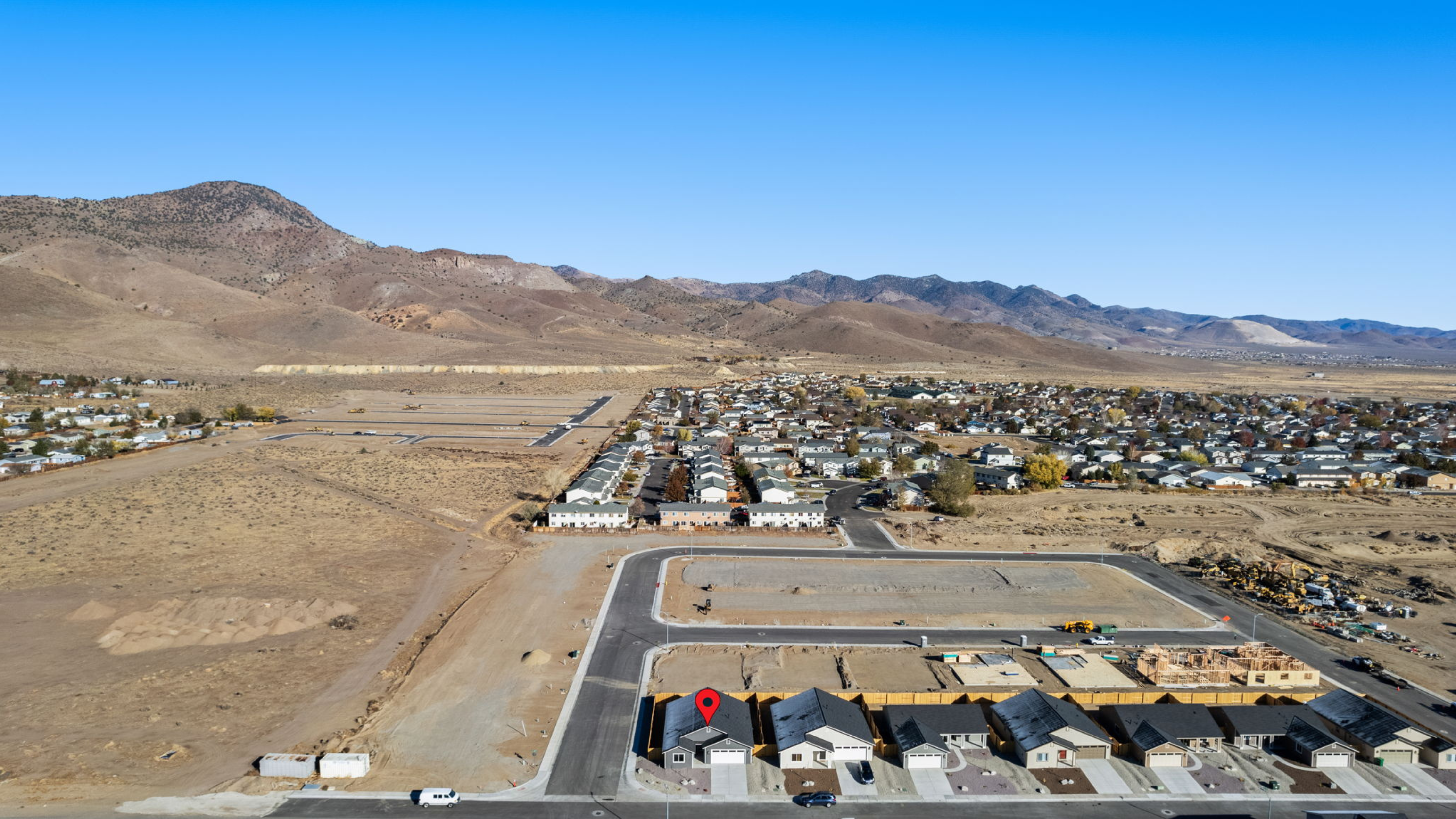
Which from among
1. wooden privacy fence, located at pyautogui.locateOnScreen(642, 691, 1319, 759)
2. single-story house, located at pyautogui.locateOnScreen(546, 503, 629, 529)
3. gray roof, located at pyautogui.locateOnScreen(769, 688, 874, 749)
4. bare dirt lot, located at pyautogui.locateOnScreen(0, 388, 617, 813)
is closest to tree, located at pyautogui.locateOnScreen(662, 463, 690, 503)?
single-story house, located at pyautogui.locateOnScreen(546, 503, 629, 529)

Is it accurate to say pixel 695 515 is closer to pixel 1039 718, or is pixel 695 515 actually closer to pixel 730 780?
pixel 730 780

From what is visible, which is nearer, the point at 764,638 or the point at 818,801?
the point at 818,801

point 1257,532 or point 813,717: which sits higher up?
point 1257,532

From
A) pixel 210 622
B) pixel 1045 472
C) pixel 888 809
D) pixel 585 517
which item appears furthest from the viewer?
pixel 1045 472

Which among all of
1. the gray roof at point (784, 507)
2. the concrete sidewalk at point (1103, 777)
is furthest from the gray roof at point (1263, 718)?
the gray roof at point (784, 507)

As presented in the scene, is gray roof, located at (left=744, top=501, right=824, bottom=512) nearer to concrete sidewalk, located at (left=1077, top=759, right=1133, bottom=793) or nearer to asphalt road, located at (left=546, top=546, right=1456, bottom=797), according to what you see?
asphalt road, located at (left=546, top=546, right=1456, bottom=797)

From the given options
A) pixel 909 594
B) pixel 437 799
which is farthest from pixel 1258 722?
pixel 437 799
